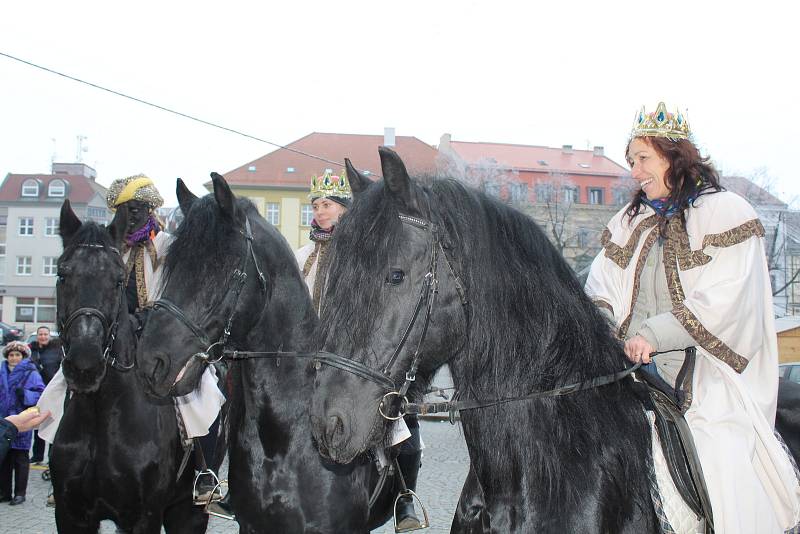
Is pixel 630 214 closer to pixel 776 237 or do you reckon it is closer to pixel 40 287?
pixel 776 237

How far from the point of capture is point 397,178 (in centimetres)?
251

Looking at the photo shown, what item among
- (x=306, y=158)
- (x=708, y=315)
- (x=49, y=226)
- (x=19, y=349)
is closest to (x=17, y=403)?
(x=19, y=349)

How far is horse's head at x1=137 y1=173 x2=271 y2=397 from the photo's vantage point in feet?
12.2

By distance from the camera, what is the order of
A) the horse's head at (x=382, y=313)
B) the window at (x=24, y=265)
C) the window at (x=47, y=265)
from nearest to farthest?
the horse's head at (x=382, y=313) → the window at (x=24, y=265) → the window at (x=47, y=265)

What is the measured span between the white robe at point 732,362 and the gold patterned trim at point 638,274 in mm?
128

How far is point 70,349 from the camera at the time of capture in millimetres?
4414

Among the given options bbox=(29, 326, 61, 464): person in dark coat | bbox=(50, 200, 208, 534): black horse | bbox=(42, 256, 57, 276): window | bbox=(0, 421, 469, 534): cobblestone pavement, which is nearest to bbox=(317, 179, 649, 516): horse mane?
bbox=(50, 200, 208, 534): black horse

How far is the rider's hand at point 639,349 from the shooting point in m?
2.80

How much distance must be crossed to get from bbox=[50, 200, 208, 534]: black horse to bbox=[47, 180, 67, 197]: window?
67.1 meters

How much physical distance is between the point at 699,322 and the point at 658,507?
29.2 inches

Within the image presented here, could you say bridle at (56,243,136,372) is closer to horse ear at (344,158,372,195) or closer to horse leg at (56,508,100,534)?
horse leg at (56,508,100,534)

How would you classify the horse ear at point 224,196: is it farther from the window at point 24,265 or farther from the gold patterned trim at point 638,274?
the window at point 24,265

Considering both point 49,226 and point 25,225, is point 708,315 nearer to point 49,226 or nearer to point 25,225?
point 49,226

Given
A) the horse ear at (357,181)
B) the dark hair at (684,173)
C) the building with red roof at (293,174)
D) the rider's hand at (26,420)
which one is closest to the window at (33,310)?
the building with red roof at (293,174)
